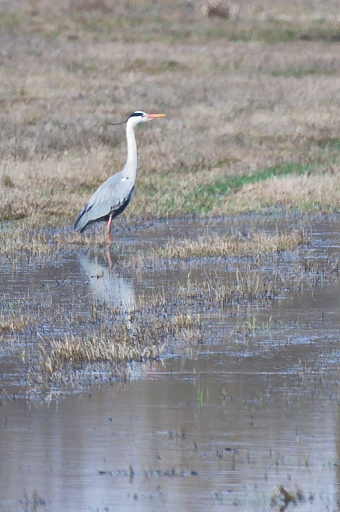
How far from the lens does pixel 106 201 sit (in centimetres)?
1466

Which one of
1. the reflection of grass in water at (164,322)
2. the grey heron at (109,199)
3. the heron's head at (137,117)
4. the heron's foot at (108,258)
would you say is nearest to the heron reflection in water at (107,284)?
the heron's foot at (108,258)

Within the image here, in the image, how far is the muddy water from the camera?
539cm

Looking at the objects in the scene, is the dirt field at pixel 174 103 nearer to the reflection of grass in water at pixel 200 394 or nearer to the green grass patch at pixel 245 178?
the green grass patch at pixel 245 178

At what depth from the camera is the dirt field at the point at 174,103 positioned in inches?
717

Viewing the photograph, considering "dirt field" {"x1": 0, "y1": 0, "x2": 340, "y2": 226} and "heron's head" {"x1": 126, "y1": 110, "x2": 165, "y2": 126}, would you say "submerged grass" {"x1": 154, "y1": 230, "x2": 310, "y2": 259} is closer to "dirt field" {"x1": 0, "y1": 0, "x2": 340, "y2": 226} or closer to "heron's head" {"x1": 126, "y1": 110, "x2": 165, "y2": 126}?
"heron's head" {"x1": 126, "y1": 110, "x2": 165, "y2": 126}

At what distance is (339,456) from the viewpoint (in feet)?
19.2

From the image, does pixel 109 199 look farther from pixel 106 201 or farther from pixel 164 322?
pixel 164 322

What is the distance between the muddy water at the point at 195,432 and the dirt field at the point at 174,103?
8.41 metres

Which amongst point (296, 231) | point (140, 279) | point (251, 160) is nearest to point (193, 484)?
point (140, 279)

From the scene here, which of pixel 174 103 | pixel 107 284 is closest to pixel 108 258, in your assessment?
pixel 107 284

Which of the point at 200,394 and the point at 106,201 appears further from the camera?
the point at 106,201

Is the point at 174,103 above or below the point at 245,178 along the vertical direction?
below

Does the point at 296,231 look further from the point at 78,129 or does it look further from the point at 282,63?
the point at 282,63

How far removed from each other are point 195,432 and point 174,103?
23.1 metres
